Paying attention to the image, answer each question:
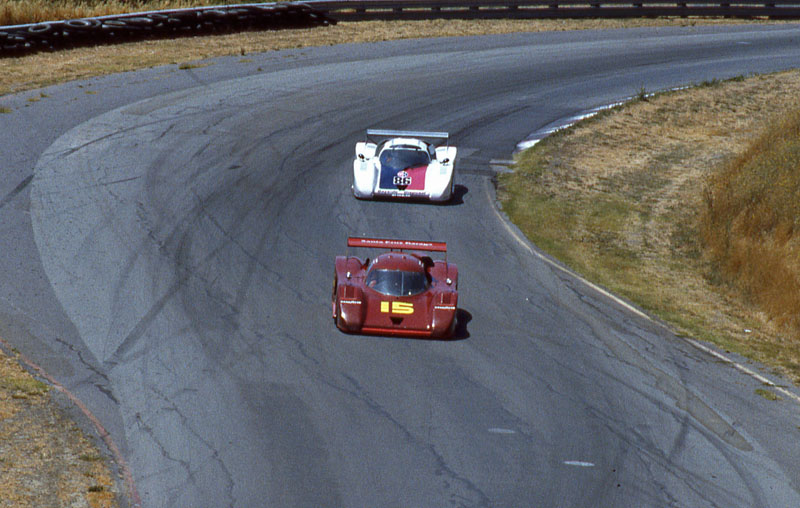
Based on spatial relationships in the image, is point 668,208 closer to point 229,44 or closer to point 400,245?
point 400,245

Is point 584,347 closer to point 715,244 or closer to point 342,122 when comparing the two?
point 715,244

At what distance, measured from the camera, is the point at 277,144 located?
27.9 m

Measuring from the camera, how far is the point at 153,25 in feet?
131

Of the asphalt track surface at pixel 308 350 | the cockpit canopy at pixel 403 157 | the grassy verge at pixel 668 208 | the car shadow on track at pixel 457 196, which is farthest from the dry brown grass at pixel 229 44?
the car shadow on track at pixel 457 196

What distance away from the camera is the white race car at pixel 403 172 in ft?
75.8

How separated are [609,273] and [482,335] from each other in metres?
5.31

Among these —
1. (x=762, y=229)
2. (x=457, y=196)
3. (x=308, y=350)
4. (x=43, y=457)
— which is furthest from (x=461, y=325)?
(x=762, y=229)

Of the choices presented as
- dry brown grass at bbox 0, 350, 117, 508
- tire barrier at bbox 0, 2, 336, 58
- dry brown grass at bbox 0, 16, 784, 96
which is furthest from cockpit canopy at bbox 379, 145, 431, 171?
tire barrier at bbox 0, 2, 336, 58

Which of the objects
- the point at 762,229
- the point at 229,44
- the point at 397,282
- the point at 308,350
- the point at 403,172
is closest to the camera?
the point at 308,350

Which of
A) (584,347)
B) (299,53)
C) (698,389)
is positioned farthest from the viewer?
(299,53)

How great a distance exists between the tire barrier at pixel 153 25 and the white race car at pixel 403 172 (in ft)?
60.2

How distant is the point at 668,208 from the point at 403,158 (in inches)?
299

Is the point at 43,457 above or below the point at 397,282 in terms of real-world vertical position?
below

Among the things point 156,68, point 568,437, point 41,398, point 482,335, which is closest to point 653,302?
point 482,335
